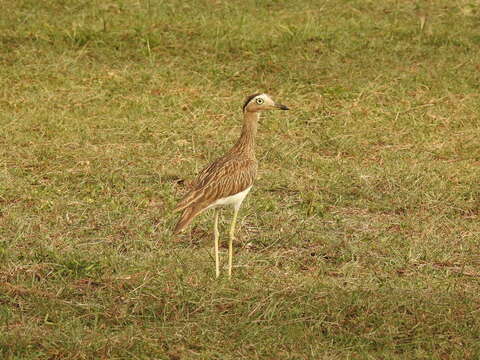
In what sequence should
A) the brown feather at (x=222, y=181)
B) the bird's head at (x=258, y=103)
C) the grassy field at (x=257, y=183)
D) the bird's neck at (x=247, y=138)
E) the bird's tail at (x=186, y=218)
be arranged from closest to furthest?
the grassy field at (x=257, y=183) → the bird's tail at (x=186, y=218) → the brown feather at (x=222, y=181) → the bird's neck at (x=247, y=138) → the bird's head at (x=258, y=103)

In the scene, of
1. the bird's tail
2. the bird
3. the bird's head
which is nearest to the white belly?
the bird

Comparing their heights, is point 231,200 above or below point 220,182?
below

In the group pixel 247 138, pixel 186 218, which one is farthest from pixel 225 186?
pixel 247 138

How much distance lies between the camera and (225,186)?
5977 millimetres

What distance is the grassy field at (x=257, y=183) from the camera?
5258 millimetres

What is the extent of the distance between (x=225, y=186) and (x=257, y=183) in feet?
5.67

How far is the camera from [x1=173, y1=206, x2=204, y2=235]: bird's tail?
19.0 ft

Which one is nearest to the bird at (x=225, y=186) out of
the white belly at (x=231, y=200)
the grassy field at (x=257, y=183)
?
the white belly at (x=231, y=200)

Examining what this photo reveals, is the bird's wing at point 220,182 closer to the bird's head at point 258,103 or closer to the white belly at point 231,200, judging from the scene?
the white belly at point 231,200

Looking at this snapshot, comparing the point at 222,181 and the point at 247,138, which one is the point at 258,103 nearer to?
the point at 247,138

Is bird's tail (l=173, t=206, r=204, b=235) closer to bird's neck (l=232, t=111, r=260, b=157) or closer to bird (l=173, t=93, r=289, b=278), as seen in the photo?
bird (l=173, t=93, r=289, b=278)

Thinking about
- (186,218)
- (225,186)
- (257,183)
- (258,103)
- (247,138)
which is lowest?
(257,183)

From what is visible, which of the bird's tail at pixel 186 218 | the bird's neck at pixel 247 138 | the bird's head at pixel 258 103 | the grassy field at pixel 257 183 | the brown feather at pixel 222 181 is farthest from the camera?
the bird's head at pixel 258 103

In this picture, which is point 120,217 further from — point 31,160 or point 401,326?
point 401,326
